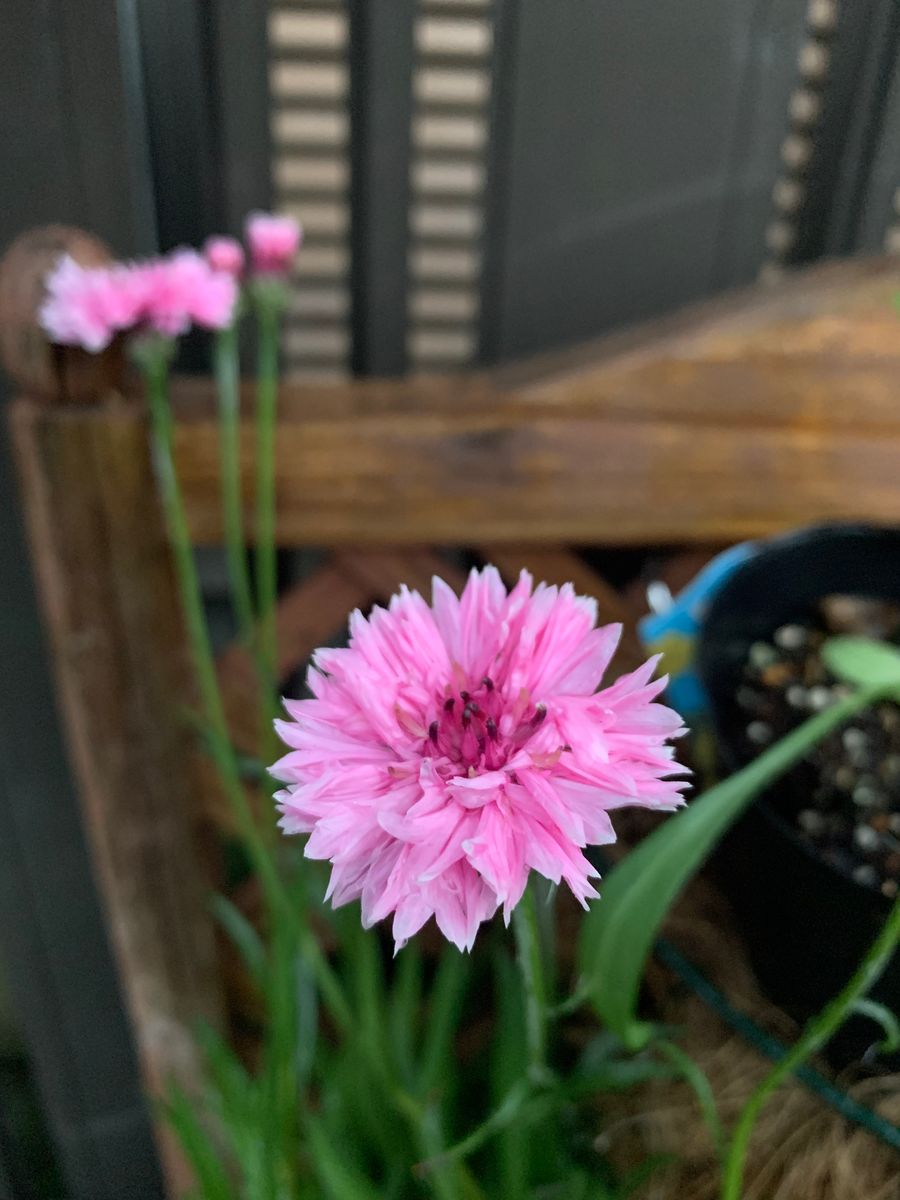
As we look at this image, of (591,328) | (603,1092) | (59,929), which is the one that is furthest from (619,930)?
(59,929)

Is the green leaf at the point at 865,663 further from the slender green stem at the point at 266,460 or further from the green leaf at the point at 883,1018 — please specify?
the slender green stem at the point at 266,460

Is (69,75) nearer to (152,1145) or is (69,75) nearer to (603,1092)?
(603,1092)

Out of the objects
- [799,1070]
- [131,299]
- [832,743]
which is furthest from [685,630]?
[131,299]

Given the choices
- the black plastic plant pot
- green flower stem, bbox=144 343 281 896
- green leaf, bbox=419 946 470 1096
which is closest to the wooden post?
green flower stem, bbox=144 343 281 896

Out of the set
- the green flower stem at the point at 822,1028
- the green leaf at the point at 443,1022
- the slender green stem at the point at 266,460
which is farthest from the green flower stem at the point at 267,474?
the green flower stem at the point at 822,1028

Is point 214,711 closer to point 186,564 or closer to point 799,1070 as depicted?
point 186,564

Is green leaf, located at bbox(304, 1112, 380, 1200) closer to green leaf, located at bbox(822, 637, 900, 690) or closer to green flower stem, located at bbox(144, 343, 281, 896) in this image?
green flower stem, located at bbox(144, 343, 281, 896)
